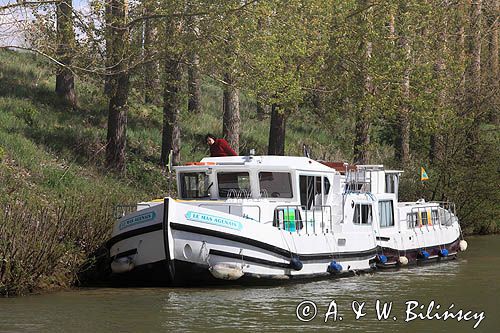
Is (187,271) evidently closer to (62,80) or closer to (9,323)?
(9,323)

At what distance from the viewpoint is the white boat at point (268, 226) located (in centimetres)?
2231

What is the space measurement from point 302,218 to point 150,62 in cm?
742

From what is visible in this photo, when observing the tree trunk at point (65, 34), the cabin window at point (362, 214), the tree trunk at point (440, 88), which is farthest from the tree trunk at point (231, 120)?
the cabin window at point (362, 214)

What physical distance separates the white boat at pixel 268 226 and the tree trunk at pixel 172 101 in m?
4.63

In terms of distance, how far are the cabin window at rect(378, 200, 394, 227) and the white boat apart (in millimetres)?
30

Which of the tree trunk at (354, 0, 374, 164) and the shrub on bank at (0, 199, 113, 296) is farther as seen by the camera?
the tree trunk at (354, 0, 374, 164)

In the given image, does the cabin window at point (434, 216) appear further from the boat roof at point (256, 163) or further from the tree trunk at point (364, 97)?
the boat roof at point (256, 163)

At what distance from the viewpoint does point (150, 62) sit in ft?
98.5

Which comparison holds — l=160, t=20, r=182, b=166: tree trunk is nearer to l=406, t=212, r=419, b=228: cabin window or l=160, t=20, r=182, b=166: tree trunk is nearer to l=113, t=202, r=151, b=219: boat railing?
l=113, t=202, r=151, b=219: boat railing

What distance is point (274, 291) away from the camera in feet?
73.9

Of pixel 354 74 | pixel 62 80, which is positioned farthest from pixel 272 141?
pixel 62 80

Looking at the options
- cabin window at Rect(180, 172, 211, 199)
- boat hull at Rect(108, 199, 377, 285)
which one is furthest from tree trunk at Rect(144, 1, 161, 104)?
boat hull at Rect(108, 199, 377, 285)

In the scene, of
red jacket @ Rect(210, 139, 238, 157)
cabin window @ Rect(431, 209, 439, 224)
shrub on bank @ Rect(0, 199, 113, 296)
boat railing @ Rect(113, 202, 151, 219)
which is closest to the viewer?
shrub on bank @ Rect(0, 199, 113, 296)

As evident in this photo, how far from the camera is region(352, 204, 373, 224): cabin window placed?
27.9m
